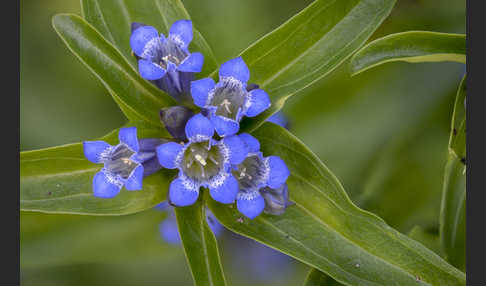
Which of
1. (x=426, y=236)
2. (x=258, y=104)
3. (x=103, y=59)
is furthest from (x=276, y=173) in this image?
(x=426, y=236)

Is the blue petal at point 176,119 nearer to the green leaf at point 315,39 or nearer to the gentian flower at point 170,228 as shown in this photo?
the green leaf at point 315,39

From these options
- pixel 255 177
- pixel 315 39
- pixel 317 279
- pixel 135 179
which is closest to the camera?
pixel 135 179

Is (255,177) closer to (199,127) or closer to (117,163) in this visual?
(199,127)

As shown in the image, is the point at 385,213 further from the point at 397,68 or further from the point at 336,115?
the point at 397,68

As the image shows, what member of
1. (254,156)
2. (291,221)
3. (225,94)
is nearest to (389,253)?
(291,221)

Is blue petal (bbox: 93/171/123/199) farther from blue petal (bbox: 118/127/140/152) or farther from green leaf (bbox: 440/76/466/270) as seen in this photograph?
green leaf (bbox: 440/76/466/270)

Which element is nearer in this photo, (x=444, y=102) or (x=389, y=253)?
(x=389, y=253)

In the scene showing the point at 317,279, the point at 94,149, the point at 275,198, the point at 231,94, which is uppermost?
the point at 231,94
